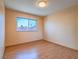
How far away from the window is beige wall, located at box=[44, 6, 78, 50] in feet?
3.94

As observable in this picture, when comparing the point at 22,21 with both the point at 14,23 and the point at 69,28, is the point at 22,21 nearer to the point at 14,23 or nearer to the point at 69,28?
the point at 14,23

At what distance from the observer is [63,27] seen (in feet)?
14.8

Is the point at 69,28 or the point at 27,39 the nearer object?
the point at 69,28

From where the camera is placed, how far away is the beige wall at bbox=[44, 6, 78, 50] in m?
3.85

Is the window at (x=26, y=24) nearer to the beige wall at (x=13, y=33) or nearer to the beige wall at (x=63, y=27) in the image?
the beige wall at (x=13, y=33)

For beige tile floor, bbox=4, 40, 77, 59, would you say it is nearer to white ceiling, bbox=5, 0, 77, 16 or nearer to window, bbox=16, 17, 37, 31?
window, bbox=16, 17, 37, 31

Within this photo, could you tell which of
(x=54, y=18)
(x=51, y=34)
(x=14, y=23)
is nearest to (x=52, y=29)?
(x=51, y=34)

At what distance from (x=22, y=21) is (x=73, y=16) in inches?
131

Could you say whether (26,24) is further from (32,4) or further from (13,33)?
(32,4)

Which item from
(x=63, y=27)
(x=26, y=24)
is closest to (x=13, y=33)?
(x=26, y=24)

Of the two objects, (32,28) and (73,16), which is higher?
(73,16)

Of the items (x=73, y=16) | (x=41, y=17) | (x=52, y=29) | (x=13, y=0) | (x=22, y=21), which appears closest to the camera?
(x=13, y=0)

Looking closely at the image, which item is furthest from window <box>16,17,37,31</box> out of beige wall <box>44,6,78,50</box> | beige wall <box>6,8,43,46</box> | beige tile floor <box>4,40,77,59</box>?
beige tile floor <box>4,40,77,59</box>

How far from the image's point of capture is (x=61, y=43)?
468cm
